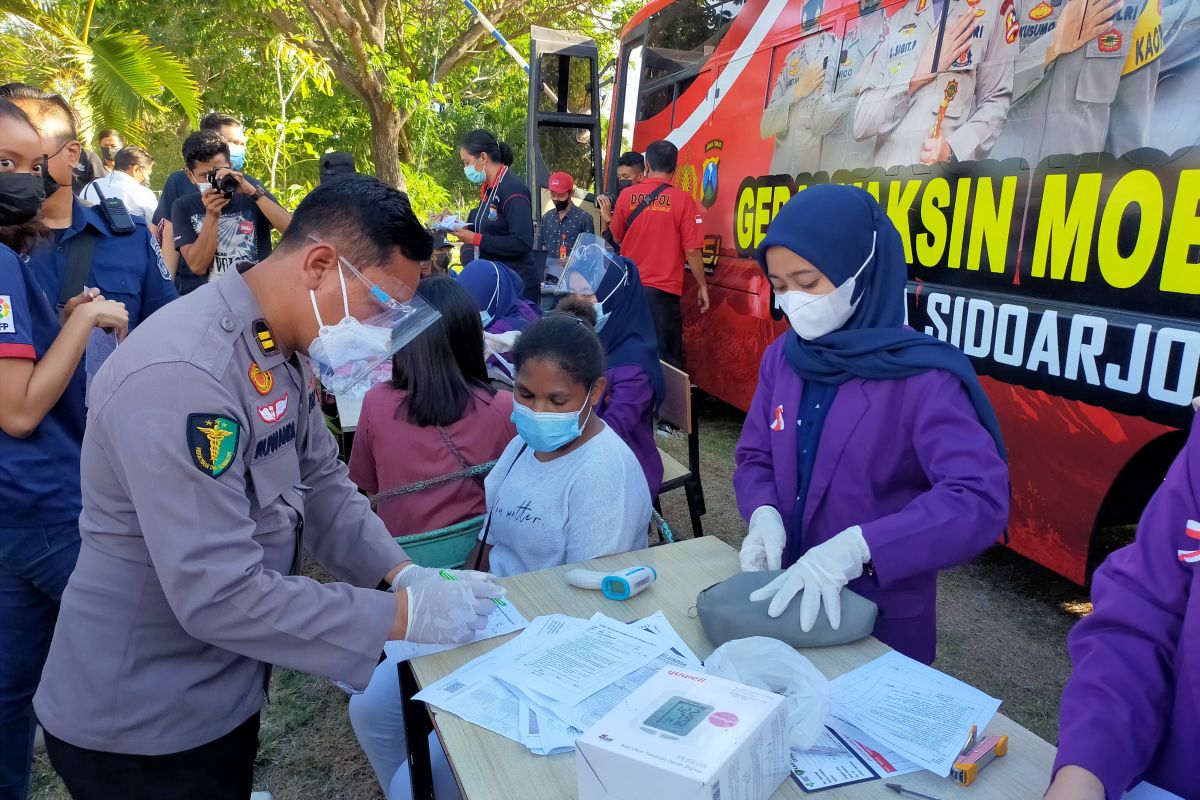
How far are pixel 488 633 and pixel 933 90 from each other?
2.93 metres

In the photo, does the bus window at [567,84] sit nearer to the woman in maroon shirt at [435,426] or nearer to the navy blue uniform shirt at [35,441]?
the woman in maroon shirt at [435,426]

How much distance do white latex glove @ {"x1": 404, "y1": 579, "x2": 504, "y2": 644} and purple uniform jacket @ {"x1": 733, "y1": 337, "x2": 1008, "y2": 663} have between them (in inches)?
31.6

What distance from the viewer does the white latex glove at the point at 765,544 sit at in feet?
5.92

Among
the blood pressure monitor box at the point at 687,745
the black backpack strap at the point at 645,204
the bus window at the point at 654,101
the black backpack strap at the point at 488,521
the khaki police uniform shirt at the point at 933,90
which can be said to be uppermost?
the bus window at the point at 654,101

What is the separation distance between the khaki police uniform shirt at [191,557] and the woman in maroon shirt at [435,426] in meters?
0.91

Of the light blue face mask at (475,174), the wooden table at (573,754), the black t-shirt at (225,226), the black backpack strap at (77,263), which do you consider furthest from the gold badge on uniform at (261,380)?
the light blue face mask at (475,174)

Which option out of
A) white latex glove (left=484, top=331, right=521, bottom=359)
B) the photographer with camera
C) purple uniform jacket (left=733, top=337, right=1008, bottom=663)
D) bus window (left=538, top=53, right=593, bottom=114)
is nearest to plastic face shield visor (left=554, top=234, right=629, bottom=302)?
white latex glove (left=484, top=331, right=521, bottom=359)

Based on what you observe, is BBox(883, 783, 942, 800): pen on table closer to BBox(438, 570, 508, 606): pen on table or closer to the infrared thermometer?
the infrared thermometer

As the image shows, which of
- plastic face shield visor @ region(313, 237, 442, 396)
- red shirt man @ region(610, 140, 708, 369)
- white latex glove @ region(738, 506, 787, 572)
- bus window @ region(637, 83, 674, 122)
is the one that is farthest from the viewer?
bus window @ region(637, 83, 674, 122)

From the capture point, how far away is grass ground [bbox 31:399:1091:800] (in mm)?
2535

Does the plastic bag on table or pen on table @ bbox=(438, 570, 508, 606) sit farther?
pen on table @ bbox=(438, 570, 508, 606)

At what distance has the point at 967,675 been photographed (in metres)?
2.98

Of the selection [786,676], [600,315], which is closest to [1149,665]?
[786,676]

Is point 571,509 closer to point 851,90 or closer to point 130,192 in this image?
point 851,90
